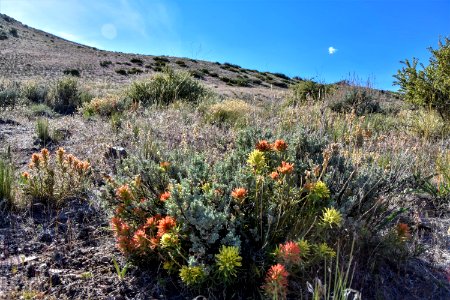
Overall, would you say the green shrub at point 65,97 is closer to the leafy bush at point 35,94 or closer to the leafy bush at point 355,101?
the leafy bush at point 35,94

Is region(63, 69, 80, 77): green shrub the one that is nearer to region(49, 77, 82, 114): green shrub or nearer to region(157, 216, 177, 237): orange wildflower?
region(49, 77, 82, 114): green shrub

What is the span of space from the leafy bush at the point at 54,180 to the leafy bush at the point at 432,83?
7.22 metres

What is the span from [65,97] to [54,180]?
7375 mm

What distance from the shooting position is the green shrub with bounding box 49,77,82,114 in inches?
358

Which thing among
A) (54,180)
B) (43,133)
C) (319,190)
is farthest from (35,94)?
(319,190)

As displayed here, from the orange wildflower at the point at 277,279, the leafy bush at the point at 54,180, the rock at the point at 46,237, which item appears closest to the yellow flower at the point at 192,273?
the orange wildflower at the point at 277,279

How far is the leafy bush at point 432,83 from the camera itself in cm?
774

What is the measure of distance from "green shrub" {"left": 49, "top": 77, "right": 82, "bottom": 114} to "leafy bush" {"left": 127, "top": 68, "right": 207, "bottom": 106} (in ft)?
4.53

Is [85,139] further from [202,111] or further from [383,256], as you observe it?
[383,256]

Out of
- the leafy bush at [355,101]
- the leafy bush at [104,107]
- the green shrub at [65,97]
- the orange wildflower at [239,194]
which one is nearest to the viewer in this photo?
the orange wildflower at [239,194]

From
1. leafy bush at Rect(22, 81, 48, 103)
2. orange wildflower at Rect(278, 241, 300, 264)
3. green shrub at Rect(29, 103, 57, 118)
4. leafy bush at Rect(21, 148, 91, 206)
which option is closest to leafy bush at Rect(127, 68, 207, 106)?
green shrub at Rect(29, 103, 57, 118)

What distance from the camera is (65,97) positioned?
9.70m

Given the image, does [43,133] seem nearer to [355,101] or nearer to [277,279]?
[277,279]

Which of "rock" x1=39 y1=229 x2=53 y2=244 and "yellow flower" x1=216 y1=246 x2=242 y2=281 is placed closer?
"yellow flower" x1=216 y1=246 x2=242 y2=281
